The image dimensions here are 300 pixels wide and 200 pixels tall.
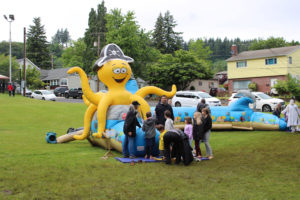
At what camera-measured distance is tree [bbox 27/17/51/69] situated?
84000mm

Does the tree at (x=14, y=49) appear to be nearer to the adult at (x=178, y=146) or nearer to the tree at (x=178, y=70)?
the tree at (x=178, y=70)

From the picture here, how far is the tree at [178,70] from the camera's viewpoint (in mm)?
49312

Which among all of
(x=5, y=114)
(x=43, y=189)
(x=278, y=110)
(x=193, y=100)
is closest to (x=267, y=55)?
(x=193, y=100)

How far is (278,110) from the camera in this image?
737 inches

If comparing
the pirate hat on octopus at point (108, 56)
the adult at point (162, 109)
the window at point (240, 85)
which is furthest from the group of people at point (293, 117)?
the window at point (240, 85)

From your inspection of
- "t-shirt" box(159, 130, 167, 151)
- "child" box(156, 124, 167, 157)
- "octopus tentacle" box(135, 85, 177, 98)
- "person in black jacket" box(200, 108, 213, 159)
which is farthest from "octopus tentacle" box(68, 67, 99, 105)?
"person in black jacket" box(200, 108, 213, 159)

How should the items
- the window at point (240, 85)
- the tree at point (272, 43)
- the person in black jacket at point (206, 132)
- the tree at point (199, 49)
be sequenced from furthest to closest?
the tree at point (199, 49) < the tree at point (272, 43) < the window at point (240, 85) < the person in black jacket at point (206, 132)

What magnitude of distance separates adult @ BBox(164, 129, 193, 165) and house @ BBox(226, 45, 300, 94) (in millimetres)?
40645

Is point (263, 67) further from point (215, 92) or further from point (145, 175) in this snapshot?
point (145, 175)

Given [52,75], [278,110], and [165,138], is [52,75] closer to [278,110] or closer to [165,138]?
[278,110]

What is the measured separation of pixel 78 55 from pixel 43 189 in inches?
2928

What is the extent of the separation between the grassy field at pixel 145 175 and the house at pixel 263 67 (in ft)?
122

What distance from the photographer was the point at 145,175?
8.30 meters

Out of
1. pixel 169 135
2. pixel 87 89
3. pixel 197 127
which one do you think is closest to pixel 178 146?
pixel 169 135
